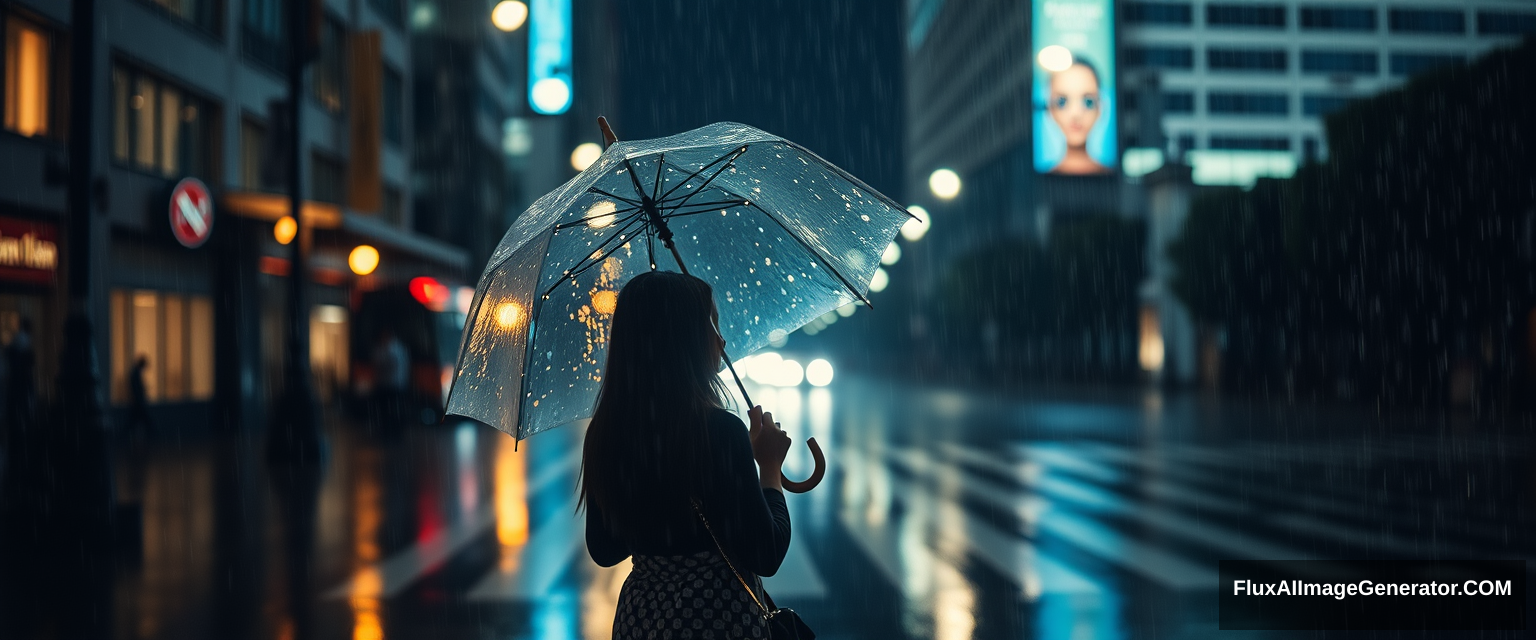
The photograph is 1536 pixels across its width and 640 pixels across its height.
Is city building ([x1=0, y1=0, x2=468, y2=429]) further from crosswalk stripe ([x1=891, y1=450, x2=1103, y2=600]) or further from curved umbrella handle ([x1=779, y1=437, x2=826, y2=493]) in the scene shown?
curved umbrella handle ([x1=779, y1=437, x2=826, y2=493])

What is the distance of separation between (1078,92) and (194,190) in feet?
49.5

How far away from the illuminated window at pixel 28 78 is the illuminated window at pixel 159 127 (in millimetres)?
1484

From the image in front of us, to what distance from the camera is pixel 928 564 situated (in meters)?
8.02

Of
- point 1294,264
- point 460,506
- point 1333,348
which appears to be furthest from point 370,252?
point 1333,348

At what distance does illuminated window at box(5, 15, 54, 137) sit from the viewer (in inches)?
636

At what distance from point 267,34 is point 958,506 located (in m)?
20.1

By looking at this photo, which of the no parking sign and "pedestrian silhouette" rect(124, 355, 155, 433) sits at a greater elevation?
the no parking sign

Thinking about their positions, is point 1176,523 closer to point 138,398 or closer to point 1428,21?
point 138,398

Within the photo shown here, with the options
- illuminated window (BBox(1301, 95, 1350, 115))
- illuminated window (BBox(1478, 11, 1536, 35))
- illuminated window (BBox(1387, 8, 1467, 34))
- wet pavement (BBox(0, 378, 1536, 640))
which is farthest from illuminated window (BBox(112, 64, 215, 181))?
illuminated window (BBox(1478, 11, 1536, 35))

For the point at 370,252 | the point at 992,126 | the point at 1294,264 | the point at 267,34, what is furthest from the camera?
the point at 992,126

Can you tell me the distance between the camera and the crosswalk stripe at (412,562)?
7305 mm

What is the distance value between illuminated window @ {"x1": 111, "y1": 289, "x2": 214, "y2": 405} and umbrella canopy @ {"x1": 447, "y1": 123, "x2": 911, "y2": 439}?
707 inches

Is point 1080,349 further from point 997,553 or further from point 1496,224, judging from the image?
point 997,553

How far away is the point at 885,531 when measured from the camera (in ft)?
31.2
